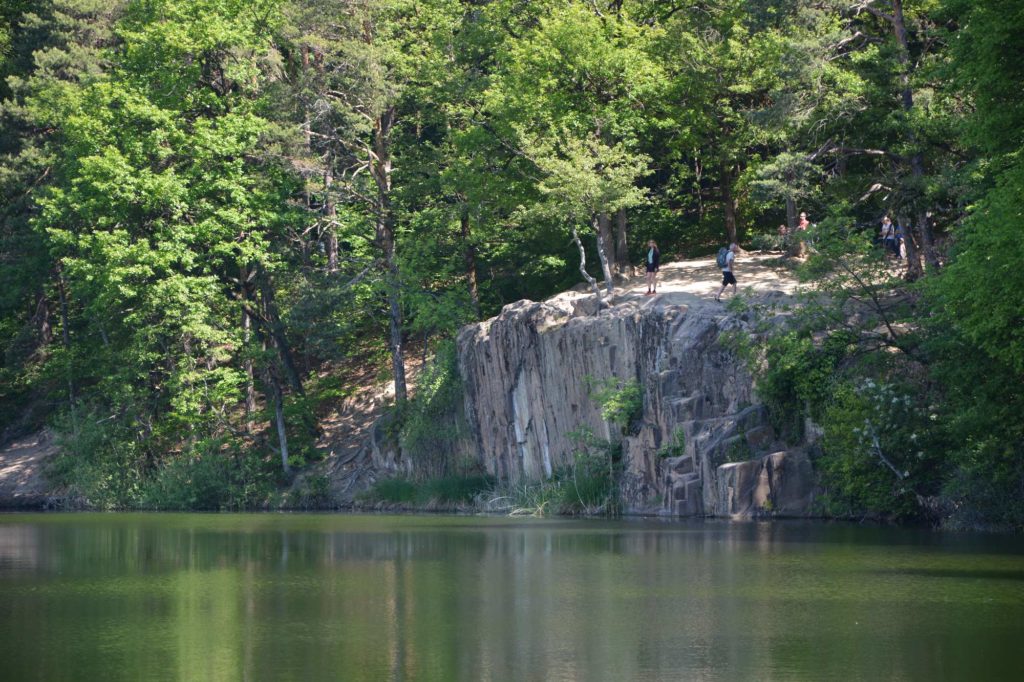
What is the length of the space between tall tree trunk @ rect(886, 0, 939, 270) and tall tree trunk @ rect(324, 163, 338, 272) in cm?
2193

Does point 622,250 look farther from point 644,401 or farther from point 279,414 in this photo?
point 279,414

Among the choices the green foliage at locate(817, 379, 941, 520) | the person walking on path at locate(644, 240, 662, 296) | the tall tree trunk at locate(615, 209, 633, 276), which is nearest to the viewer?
the green foliage at locate(817, 379, 941, 520)

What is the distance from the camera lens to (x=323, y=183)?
5053 cm

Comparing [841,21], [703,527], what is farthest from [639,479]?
[841,21]

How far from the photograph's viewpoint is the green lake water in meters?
13.7

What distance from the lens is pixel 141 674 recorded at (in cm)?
1341

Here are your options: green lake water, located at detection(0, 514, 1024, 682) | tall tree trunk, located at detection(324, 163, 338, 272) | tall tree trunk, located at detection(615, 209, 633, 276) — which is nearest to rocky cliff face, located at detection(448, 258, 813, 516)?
Result: green lake water, located at detection(0, 514, 1024, 682)

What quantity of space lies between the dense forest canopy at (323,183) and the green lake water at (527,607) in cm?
1718

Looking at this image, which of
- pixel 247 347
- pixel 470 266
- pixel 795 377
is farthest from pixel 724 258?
pixel 247 347

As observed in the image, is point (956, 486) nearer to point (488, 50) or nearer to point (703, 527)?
point (703, 527)

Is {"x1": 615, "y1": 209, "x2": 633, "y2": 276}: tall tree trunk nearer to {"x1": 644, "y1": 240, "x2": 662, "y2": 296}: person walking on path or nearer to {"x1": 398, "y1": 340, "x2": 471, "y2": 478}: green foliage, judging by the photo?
{"x1": 644, "y1": 240, "x2": 662, "y2": 296}: person walking on path

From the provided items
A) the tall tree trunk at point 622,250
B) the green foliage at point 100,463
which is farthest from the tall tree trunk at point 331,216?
the tall tree trunk at point 622,250

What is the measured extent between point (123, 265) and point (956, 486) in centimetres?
3264

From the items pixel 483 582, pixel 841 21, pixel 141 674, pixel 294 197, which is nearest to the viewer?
pixel 141 674
